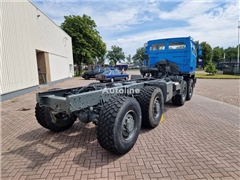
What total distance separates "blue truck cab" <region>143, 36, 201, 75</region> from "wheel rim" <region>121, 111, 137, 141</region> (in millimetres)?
4765

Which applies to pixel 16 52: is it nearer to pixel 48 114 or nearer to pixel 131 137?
pixel 48 114

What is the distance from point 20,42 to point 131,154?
11020 millimetres

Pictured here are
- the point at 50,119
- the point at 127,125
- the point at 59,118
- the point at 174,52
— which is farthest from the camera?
the point at 174,52

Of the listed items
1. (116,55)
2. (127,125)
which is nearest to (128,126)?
(127,125)

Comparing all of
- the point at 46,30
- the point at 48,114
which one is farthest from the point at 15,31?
the point at 48,114

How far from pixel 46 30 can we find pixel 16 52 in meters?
6.87

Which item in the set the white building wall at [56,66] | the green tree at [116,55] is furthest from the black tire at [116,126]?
the green tree at [116,55]

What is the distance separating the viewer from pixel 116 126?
2.71m

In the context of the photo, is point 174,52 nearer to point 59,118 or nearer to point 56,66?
point 59,118

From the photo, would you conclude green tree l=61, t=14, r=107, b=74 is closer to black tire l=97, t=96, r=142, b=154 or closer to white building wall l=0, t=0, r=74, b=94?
white building wall l=0, t=0, r=74, b=94

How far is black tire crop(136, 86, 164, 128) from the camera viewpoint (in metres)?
3.92

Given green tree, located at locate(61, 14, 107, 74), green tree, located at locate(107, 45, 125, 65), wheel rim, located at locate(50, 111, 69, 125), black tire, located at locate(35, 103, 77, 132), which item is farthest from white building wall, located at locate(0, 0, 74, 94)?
green tree, located at locate(107, 45, 125, 65)

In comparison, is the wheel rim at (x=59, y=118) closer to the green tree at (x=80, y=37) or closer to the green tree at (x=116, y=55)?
the green tree at (x=80, y=37)

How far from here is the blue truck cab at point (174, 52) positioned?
6839 mm
